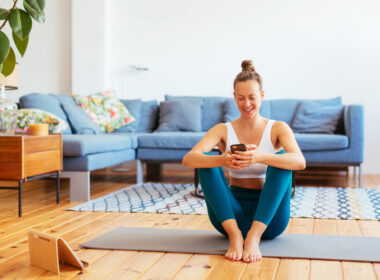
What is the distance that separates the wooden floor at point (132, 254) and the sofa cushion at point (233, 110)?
60.5 inches

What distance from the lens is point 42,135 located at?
3.34 metres

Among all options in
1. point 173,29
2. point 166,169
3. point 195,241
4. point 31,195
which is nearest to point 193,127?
point 166,169

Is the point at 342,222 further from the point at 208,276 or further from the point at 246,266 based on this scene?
the point at 208,276

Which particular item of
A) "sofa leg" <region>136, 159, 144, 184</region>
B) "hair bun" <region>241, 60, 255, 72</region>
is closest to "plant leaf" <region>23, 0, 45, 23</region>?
"hair bun" <region>241, 60, 255, 72</region>

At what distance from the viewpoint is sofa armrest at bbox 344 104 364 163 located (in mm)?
4258

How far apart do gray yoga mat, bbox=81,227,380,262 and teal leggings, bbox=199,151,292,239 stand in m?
0.11

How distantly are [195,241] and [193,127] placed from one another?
2.78m

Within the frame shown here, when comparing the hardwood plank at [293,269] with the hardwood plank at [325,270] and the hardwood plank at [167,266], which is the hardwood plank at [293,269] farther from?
the hardwood plank at [167,266]

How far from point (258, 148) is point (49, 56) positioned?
4.42 meters

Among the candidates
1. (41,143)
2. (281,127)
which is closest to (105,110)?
(41,143)

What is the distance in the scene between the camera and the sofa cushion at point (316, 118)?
15.2 feet

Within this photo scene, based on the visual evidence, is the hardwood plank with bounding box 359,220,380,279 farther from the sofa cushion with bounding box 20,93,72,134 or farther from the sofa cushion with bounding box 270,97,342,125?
the sofa cushion with bounding box 20,93,72,134

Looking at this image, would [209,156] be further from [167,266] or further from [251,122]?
[167,266]

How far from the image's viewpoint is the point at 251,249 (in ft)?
6.60
